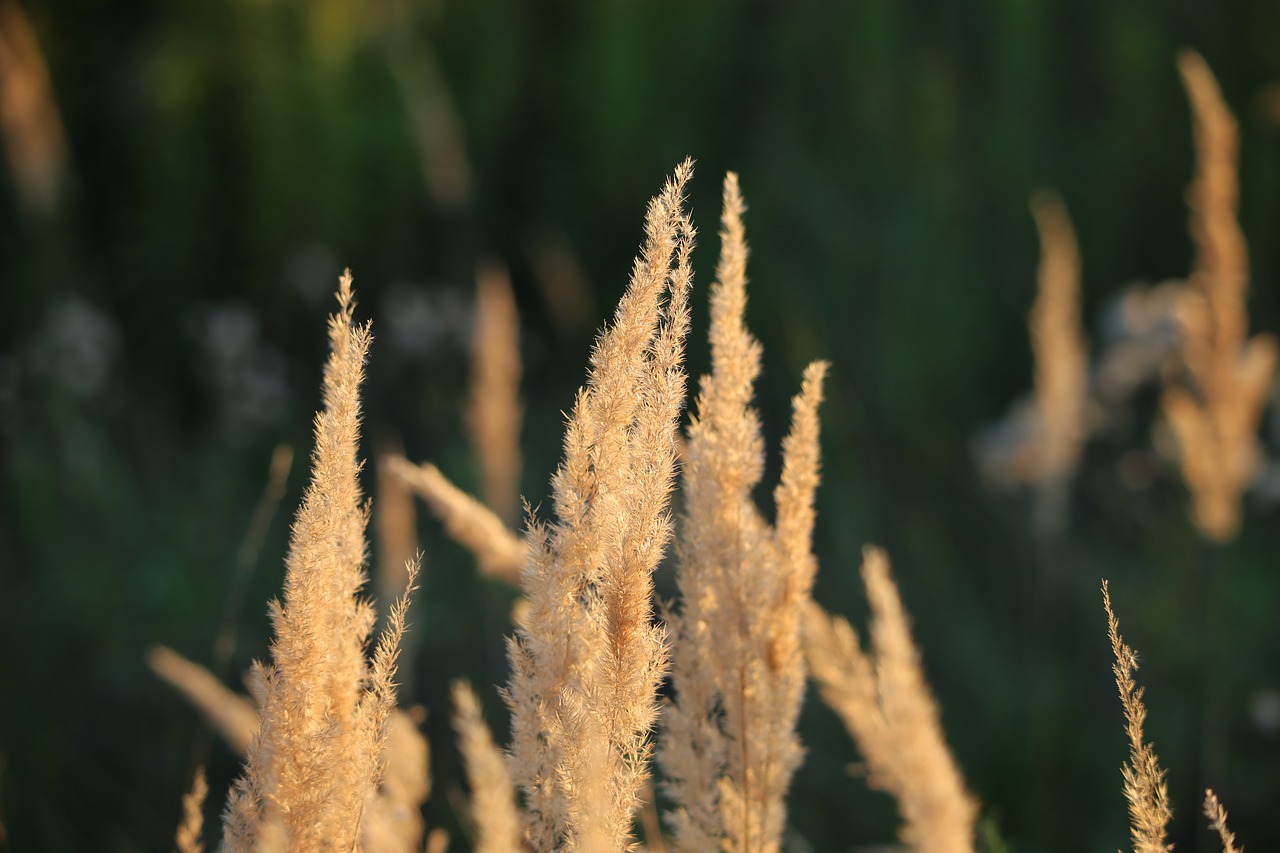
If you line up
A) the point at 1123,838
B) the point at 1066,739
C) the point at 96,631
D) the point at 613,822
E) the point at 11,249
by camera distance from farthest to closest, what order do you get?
1. the point at 11,249
2. the point at 96,631
3. the point at 1066,739
4. the point at 1123,838
5. the point at 613,822

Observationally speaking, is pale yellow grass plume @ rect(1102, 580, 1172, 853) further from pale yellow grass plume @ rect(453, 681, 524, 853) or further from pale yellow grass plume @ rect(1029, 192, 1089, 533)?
pale yellow grass plume @ rect(1029, 192, 1089, 533)

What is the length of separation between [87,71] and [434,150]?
124 inches

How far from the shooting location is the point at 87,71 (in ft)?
18.5

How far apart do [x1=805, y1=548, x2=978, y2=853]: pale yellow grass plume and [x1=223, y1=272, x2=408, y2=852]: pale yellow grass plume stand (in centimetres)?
49

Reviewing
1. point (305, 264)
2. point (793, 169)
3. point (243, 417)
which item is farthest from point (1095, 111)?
point (243, 417)

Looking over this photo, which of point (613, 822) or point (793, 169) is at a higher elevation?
point (793, 169)

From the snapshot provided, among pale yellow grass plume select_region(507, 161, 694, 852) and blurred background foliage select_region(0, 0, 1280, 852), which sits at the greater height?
blurred background foliage select_region(0, 0, 1280, 852)

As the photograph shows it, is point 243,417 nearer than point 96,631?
No

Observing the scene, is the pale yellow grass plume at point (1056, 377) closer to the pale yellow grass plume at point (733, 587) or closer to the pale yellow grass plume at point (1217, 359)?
the pale yellow grass plume at point (1217, 359)

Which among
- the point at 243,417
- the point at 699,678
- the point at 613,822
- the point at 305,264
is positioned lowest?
the point at 613,822

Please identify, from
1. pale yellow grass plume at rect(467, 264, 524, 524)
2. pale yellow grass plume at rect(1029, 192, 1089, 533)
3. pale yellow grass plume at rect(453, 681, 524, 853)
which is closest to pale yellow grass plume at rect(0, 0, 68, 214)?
pale yellow grass plume at rect(467, 264, 524, 524)

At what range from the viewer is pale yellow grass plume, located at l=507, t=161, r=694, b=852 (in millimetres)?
857

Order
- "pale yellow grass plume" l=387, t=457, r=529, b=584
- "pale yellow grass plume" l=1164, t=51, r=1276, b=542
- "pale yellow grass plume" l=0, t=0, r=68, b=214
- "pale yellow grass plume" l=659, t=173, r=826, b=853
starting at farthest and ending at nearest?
"pale yellow grass plume" l=0, t=0, r=68, b=214, "pale yellow grass plume" l=1164, t=51, r=1276, b=542, "pale yellow grass plume" l=387, t=457, r=529, b=584, "pale yellow grass plume" l=659, t=173, r=826, b=853

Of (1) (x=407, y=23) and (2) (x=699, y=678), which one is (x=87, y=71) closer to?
(1) (x=407, y=23)
